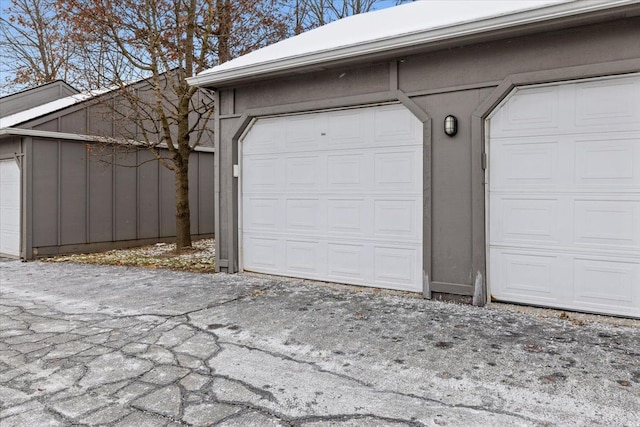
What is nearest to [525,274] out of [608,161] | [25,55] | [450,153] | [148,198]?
[608,161]

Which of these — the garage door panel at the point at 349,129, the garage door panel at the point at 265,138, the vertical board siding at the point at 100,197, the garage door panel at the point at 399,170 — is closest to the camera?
the garage door panel at the point at 399,170

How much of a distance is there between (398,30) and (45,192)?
7137mm

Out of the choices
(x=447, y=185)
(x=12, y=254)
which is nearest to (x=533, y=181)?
(x=447, y=185)

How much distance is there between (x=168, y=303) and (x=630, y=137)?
4.69 metres

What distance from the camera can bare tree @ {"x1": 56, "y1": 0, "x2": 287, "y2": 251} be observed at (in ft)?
26.7

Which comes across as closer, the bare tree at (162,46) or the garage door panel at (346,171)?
the garage door panel at (346,171)

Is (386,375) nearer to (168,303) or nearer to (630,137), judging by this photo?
(168,303)

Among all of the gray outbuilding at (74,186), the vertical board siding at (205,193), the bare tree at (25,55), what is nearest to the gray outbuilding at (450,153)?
the gray outbuilding at (74,186)

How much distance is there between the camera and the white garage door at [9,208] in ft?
27.4

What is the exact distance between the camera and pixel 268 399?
2.46 meters

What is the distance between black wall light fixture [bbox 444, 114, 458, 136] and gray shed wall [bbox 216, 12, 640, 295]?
7cm

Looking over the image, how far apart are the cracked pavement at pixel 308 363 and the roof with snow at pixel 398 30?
106 inches

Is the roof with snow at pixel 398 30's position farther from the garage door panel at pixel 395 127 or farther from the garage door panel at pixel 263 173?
the garage door panel at pixel 263 173

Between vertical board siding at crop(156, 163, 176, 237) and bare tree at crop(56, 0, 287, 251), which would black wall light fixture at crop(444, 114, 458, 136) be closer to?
bare tree at crop(56, 0, 287, 251)
